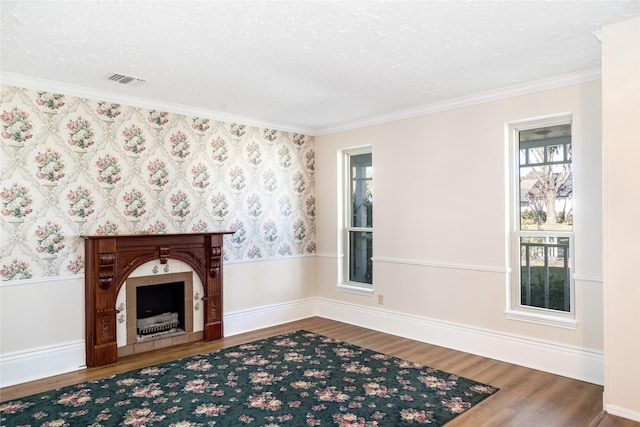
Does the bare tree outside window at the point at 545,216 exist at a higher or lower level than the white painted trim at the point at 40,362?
higher

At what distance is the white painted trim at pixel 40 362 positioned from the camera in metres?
3.46

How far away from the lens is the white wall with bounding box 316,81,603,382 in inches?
138

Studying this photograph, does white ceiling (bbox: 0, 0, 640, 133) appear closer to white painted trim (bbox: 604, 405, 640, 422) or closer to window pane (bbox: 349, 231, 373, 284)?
window pane (bbox: 349, 231, 373, 284)

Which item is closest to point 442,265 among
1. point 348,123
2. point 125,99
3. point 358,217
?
point 358,217

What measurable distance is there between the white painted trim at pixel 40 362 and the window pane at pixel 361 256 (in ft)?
10.7

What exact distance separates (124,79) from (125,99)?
572 mm

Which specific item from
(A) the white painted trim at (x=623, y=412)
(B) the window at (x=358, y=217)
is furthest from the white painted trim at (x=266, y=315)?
(A) the white painted trim at (x=623, y=412)

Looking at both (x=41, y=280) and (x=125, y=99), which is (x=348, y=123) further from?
(x=41, y=280)

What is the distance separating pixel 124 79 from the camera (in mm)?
3641

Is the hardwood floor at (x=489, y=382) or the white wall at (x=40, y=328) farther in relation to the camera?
the white wall at (x=40, y=328)

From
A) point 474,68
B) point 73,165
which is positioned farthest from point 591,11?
point 73,165

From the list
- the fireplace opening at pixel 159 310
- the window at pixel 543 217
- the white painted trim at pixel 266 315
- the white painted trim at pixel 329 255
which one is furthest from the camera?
the white painted trim at pixel 329 255

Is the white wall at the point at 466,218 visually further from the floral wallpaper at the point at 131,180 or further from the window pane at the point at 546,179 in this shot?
the floral wallpaper at the point at 131,180

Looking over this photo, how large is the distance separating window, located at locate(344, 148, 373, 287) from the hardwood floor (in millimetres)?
882
